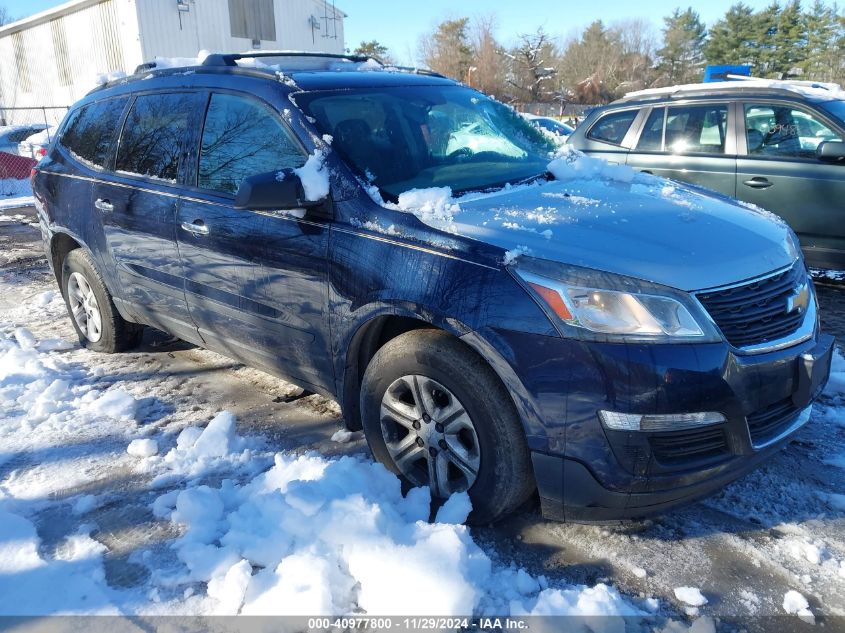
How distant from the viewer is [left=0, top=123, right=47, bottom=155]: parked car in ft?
54.9

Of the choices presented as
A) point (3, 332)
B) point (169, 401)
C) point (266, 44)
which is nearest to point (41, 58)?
point (266, 44)

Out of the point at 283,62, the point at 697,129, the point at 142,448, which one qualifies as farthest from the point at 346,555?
the point at 697,129

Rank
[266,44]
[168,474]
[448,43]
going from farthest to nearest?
[448,43]
[266,44]
[168,474]

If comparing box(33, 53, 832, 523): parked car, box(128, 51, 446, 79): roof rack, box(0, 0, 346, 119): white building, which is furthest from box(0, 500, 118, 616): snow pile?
box(0, 0, 346, 119): white building

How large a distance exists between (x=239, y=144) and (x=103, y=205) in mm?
1396

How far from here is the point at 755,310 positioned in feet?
7.97

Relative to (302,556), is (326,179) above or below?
above

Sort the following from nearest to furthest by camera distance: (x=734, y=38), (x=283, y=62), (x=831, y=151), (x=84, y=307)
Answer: (x=283, y=62) → (x=84, y=307) → (x=831, y=151) → (x=734, y=38)

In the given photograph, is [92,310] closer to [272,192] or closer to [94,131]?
[94,131]

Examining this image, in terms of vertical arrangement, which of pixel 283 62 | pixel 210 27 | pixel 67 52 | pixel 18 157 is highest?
pixel 210 27

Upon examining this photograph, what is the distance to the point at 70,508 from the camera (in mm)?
2986

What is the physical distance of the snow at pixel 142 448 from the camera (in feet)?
11.2

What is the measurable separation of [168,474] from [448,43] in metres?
62.6

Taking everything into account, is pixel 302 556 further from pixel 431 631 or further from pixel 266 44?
pixel 266 44
